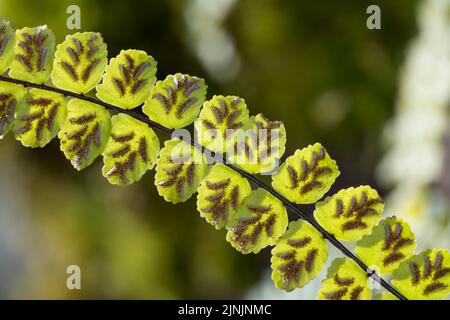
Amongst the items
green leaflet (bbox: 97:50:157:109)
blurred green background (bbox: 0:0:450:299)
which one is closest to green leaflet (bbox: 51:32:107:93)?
green leaflet (bbox: 97:50:157:109)

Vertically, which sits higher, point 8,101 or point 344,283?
point 8,101

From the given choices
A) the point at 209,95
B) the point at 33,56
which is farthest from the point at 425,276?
the point at 209,95

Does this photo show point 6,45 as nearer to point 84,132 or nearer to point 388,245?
point 84,132

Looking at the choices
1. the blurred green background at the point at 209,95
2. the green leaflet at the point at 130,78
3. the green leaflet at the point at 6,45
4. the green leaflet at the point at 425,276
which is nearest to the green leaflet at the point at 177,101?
the green leaflet at the point at 130,78

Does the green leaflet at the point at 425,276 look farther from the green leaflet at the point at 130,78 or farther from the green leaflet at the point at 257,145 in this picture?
the green leaflet at the point at 130,78

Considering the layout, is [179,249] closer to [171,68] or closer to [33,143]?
[171,68]

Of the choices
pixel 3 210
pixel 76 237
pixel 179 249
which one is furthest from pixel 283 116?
pixel 3 210

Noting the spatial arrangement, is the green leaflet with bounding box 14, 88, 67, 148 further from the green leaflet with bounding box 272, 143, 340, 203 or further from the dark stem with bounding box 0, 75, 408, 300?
the green leaflet with bounding box 272, 143, 340, 203
